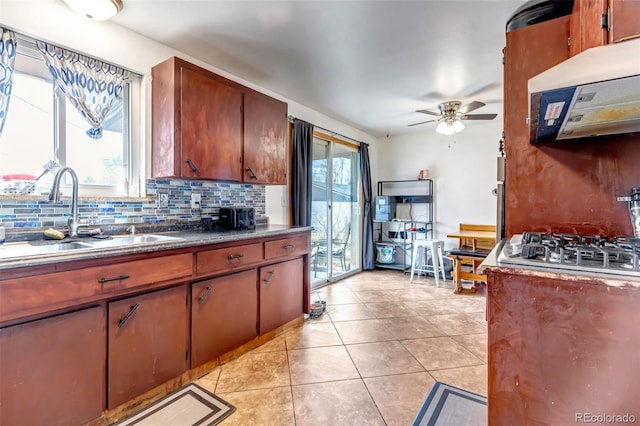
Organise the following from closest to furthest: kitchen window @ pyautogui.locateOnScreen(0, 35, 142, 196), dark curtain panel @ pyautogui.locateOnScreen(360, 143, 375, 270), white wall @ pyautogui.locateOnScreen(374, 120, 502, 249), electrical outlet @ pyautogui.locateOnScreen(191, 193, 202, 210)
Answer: kitchen window @ pyautogui.locateOnScreen(0, 35, 142, 196) < electrical outlet @ pyautogui.locateOnScreen(191, 193, 202, 210) < white wall @ pyautogui.locateOnScreen(374, 120, 502, 249) < dark curtain panel @ pyautogui.locateOnScreen(360, 143, 375, 270)

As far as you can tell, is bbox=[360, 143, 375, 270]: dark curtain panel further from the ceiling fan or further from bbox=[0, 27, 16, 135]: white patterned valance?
bbox=[0, 27, 16, 135]: white patterned valance

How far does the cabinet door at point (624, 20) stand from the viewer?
0.96 meters

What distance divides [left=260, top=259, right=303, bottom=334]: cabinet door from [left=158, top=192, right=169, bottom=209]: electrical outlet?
0.88m

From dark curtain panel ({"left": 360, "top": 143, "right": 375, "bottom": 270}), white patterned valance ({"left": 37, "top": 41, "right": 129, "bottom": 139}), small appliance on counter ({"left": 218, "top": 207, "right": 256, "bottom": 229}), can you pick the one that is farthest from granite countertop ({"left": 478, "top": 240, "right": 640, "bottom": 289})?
dark curtain panel ({"left": 360, "top": 143, "right": 375, "bottom": 270})

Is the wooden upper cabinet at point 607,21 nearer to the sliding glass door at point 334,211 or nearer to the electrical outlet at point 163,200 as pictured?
the electrical outlet at point 163,200

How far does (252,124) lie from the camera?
255 cm

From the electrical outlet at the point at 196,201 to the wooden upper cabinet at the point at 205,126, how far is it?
0.33 metres

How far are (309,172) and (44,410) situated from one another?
2.89 meters

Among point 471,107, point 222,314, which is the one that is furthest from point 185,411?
point 471,107

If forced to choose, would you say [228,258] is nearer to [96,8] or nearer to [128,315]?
[128,315]

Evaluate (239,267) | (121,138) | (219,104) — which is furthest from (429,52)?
(121,138)

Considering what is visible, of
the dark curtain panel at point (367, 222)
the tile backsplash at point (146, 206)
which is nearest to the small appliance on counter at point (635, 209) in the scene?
the tile backsplash at point (146, 206)

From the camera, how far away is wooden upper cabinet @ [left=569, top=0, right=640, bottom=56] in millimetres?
966

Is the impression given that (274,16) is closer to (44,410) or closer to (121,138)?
(121,138)
